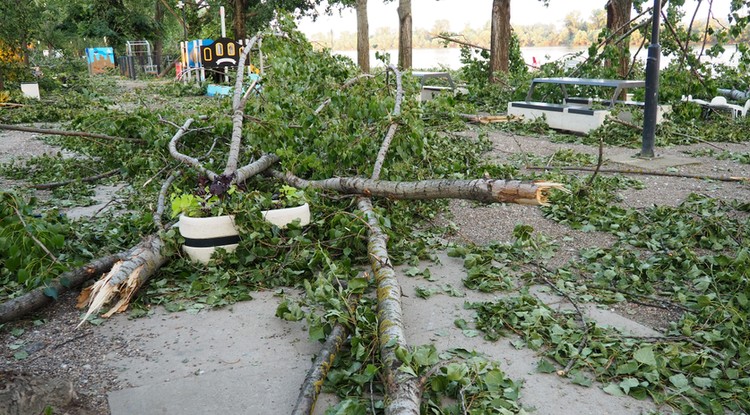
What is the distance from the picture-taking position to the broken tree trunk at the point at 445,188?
361cm

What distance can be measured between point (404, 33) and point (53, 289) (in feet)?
54.6

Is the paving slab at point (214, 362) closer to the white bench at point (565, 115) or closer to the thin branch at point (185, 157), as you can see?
the thin branch at point (185, 157)

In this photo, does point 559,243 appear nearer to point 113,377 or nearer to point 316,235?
point 316,235

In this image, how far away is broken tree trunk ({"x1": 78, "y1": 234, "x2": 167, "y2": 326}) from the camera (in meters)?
3.75

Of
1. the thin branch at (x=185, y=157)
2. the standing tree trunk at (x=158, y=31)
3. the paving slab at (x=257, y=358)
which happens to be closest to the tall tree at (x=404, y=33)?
the thin branch at (x=185, y=157)

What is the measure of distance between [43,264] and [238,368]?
175cm

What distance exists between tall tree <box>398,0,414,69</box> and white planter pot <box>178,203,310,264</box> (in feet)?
49.3

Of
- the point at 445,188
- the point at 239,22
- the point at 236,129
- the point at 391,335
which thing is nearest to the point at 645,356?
the point at 391,335

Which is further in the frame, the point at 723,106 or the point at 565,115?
the point at 723,106

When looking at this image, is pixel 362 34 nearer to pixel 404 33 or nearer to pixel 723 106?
pixel 404 33

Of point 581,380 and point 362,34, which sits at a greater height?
point 362,34

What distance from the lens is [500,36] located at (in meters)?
16.7

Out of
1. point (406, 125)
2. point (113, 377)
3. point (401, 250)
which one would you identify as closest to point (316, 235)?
point (401, 250)

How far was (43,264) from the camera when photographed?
404cm
